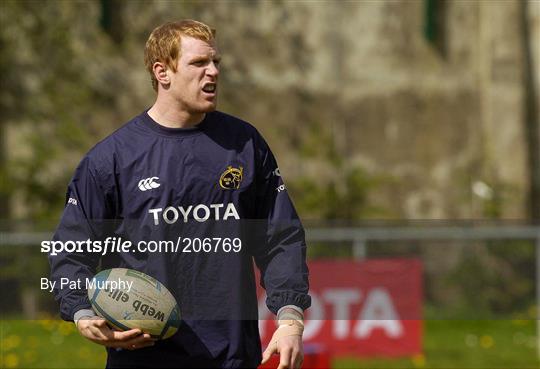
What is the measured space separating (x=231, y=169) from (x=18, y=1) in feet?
47.6

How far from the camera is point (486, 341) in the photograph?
49.0 feet

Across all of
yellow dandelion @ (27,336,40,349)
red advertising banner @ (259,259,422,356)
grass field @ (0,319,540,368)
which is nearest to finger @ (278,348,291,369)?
red advertising banner @ (259,259,422,356)

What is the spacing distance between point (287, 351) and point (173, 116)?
3.58 ft

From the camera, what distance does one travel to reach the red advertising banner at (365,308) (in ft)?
42.3

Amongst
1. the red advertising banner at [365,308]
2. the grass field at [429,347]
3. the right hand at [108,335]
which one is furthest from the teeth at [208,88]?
the grass field at [429,347]

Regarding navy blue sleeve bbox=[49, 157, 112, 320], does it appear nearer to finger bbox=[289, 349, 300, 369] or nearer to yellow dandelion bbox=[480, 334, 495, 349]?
finger bbox=[289, 349, 300, 369]

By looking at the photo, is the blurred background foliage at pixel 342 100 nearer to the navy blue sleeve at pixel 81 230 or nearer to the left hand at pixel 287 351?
the navy blue sleeve at pixel 81 230

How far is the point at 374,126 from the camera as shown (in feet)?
65.9

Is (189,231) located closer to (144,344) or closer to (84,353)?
(144,344)

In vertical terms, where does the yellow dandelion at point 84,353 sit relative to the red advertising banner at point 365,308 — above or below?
below

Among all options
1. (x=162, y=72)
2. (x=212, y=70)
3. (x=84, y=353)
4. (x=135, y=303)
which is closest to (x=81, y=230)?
(x=135, y=303)

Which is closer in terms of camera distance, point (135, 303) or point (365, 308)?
point (135, 303)

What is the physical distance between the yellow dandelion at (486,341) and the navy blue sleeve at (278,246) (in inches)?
387

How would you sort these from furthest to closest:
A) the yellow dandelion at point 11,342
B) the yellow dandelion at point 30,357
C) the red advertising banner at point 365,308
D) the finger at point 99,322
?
the yellow dandelion at point 11,342 < the red advertising banner at point 365,308 < the yellow dandelion at point 30,357 < the finger at point 99,322
